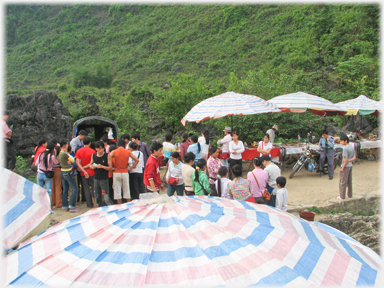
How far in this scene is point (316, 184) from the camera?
9047 millimetres

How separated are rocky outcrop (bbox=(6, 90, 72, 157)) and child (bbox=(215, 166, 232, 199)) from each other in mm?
8830

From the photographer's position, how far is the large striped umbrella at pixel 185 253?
231 centimetres

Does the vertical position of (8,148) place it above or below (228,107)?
below

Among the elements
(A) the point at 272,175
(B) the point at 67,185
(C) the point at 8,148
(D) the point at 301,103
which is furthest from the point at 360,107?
(C) the point at 8,148

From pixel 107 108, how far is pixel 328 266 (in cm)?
1442

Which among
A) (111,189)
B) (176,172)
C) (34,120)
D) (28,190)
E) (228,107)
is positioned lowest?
(111,189)

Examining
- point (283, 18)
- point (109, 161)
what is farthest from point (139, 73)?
point (109, 161)

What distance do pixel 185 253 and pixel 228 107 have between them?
6.15 metres

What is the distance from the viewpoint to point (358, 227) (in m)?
7.14

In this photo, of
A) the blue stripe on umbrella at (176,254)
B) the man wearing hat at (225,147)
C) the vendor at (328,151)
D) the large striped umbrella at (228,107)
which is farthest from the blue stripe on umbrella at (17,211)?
the vendor at (328,151)

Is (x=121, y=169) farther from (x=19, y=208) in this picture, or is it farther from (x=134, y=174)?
(x=19, y=208)

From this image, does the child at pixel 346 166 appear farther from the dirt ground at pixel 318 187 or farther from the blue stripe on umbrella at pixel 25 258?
the blue stripe on umbrella at pixel 25 258

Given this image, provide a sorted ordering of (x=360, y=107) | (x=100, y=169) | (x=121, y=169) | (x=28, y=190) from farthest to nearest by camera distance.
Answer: (x=360, y=107) → (x=121, y=169) → (x=100, y=169) → (x=28, y=190)

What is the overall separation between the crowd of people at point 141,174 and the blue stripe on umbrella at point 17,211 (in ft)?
7.37
